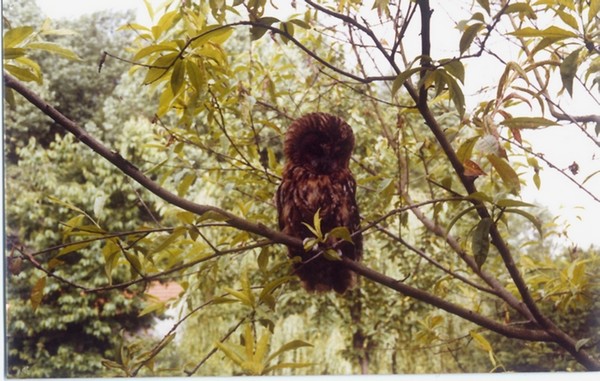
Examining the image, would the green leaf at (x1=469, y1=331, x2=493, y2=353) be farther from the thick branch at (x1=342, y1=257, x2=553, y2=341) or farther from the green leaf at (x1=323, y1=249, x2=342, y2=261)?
the green leaf at (x1=323, y1=249, x2=342, y2=261)

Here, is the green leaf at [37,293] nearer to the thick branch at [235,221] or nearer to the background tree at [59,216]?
the background tree at [59,216]

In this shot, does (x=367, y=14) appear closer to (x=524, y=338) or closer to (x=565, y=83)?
(x=565, y=83)

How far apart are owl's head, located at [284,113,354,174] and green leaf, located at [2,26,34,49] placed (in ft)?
1.63

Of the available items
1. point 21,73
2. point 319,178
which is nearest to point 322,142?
point 319,178

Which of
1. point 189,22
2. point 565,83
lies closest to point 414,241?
point 565,83

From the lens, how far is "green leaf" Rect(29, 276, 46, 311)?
101 centimetres

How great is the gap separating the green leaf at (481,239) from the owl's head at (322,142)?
0.31m

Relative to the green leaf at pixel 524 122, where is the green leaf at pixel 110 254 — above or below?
below

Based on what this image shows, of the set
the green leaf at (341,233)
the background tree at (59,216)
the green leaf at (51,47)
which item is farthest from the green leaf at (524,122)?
the green leaf at (51,47)

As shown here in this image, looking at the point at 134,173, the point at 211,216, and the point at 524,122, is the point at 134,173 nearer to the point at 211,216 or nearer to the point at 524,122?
the point at 211,216

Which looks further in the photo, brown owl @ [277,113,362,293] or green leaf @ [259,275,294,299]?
brown owl @ [277,113,362,293]

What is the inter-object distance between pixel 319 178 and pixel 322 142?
69 millimetres

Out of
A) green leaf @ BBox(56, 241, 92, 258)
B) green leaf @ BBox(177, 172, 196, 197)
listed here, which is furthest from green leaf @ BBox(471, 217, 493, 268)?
green leaf @ BBox(56, 241, 92, 258)

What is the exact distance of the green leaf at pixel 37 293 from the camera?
101 centimetres
